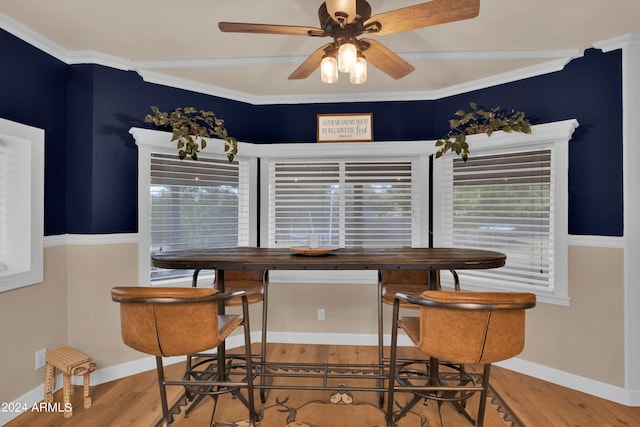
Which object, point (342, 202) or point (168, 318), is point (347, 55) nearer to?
point (168, 318)

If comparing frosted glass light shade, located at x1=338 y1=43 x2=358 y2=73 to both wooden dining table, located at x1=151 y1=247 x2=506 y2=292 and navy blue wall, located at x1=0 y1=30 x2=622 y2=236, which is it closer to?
wooden dining table, located at x1=151 y1=247 x2=506 y2=292

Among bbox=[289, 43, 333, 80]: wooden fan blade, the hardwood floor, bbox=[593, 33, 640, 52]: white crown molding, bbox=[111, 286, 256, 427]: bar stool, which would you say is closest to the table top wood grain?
bbox=[111, 286, 256, 427]: bar stool

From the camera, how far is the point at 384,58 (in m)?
2.11

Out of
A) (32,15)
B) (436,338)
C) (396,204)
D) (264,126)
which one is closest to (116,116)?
(32,15)

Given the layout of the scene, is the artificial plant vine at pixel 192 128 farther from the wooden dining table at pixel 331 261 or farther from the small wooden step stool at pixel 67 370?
the small wooden step stool at pixel 67 370

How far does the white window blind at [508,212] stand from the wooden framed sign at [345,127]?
902 millimetres

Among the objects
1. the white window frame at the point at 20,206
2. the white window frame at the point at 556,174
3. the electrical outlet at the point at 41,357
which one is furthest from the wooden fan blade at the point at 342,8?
the electrical outlet at the point at 41,357

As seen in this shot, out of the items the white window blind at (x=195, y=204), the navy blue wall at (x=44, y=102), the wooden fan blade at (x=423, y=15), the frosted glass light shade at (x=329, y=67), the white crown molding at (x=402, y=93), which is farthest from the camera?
the white window blind at (x=195, y=204)

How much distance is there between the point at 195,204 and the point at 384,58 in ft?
7.42

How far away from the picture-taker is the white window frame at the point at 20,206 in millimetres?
2541

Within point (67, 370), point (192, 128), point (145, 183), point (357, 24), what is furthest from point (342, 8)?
point (67, 370)

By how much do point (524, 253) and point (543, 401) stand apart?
1149mm

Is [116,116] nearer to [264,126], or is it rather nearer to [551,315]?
[264,126]

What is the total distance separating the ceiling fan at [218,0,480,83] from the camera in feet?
5.25
